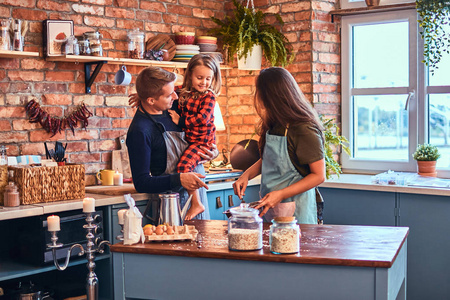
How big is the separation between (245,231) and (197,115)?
128 cm

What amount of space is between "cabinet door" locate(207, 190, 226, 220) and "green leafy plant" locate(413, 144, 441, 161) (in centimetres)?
143

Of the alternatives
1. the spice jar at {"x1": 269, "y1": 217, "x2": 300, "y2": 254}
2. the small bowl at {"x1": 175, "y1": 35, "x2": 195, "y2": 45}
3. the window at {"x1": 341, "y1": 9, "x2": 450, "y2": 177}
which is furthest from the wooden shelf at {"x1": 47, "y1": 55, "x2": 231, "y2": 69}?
the spice jar at {"x1": 269, "y1": 217, "x2": 300, "y2": 254}

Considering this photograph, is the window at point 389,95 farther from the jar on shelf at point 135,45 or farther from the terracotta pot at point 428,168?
the jar on shelf at point 135,45

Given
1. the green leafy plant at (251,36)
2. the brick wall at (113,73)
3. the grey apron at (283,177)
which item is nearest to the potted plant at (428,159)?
the brick wall at (113,73)

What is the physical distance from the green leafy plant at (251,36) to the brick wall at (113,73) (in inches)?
4.2

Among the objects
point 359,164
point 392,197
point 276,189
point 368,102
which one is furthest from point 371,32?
point 276,189

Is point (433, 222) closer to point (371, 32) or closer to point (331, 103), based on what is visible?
point (331, 103)

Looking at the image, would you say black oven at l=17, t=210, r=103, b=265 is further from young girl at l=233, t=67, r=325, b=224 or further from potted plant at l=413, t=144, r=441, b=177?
potted plant at l=413, t=144, r=441, b=177

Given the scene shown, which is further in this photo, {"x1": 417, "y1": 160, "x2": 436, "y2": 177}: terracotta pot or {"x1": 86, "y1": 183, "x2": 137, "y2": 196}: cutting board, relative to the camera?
{"x1": 417, "y1": 160, "x2": 436, "y2": 177}: terracotta pot

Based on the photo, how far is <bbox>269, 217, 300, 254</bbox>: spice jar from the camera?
6.77 ft

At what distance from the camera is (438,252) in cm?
372

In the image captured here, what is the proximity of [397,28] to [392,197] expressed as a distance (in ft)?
4.44

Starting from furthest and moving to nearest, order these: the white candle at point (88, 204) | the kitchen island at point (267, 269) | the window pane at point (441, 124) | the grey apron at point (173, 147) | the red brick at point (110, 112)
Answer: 1. the window pane at point (441, 124)
2. the red brick at point (110, 112)
3. the grey apron at point (173, 147)
4. the white candle at point (88, 204)
5. the kitchen island at point (267, 269)

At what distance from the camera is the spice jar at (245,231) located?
213cm
